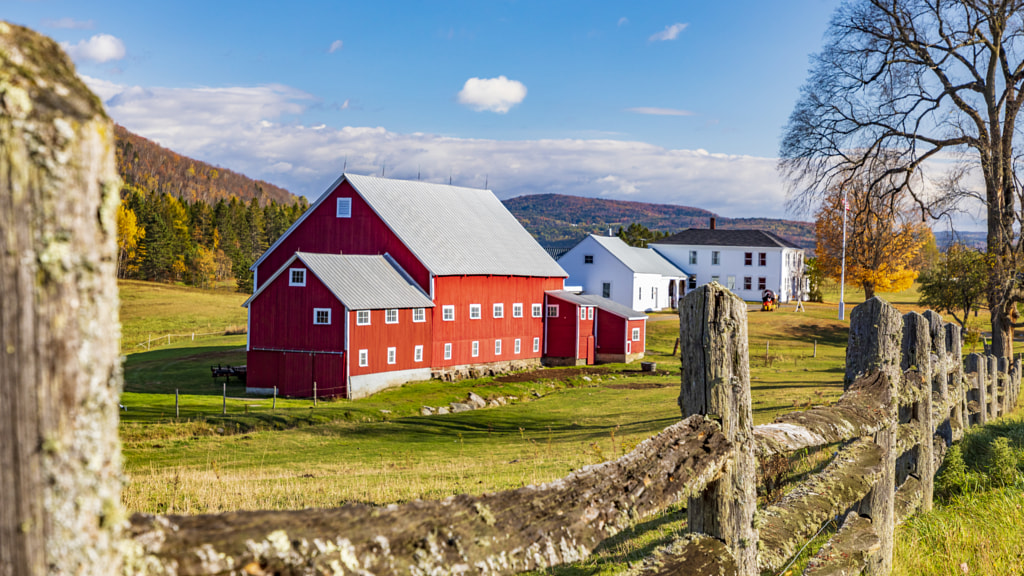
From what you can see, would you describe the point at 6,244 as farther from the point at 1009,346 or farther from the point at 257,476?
the point at 1009,346

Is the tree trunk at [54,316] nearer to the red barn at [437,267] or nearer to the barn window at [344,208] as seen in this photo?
the red barn at [437,267]

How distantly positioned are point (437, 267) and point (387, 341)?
19.4 ft

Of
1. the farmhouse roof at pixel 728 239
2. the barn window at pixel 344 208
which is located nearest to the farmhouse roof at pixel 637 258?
the farmhouse roof at pixel 728 239

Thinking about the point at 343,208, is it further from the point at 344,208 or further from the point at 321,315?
the point at 321,315

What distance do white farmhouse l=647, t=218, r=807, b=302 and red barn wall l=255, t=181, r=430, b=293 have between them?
49919mm

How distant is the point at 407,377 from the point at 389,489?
85.5 ft

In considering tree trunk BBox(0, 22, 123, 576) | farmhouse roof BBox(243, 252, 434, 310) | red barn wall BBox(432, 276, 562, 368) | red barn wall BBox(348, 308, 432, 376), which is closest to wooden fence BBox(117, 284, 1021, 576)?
tree trunk BBox(0, 22, 123, 576)

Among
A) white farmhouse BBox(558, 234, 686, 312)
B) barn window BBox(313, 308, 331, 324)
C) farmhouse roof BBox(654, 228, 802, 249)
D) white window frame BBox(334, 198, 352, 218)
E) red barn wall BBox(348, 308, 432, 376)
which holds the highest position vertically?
farmhouse roof BBox(654, 228, 802, 249)

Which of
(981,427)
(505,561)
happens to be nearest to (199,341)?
(981,427)

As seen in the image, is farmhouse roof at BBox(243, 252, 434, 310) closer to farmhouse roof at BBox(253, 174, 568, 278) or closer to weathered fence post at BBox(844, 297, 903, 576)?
farmhouse roof at BBox(253, 174, 568, 278)

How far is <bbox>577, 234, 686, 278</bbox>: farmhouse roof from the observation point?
231 feet

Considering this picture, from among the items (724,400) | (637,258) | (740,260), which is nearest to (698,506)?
(724,400)

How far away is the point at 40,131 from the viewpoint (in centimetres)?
136

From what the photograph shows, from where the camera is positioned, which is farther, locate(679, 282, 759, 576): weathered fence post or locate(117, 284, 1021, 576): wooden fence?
locate(679, 282, 759, 576): weathered fence post
